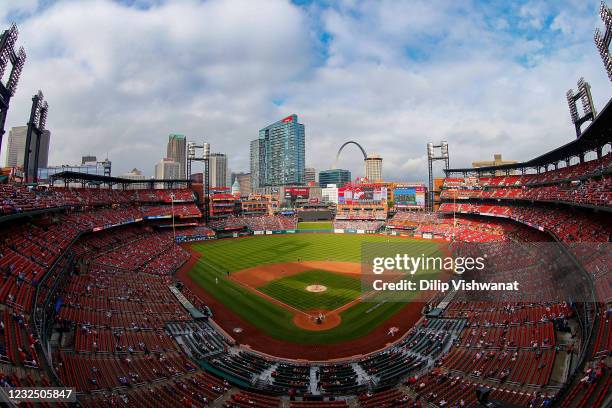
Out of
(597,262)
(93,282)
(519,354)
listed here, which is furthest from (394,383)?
(93,282)

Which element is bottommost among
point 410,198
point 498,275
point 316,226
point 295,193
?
point 498,275

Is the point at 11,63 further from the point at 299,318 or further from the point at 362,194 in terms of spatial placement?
the point at 362,194

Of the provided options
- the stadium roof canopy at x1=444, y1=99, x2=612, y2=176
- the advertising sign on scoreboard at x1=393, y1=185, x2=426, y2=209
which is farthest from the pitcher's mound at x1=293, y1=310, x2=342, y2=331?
the advertising sign on scoreboard at x1=393, y1=185, x2=426, y2=209

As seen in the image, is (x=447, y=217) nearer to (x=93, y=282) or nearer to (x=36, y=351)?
(x=93, y=282)

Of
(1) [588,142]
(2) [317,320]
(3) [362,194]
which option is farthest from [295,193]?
(2) [317,320]

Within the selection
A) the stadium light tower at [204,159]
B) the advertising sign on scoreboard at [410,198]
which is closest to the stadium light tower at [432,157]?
the advertising sign on scoreboard at [410,198]

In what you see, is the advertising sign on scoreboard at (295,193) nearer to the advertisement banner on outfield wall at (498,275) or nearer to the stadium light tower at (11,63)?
the advertisement banner on outfield wall at (498,275)

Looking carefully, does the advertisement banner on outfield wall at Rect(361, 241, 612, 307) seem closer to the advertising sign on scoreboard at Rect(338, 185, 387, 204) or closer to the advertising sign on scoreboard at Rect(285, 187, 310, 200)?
the advertising sign on scoreboard at Rect(338, 185, 387, 204)
